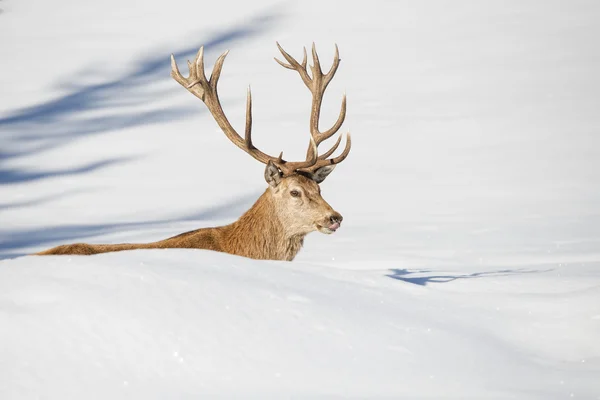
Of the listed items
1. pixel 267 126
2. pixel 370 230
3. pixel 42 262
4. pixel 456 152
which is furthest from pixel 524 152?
pixel 42 262

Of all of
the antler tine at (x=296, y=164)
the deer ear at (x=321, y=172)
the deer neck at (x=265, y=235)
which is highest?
the antler tine at (x=296, y=164)

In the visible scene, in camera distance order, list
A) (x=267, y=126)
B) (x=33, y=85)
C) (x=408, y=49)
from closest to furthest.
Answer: (x=267, y=126)
(x=33, y=85)
(x=408, y=49)

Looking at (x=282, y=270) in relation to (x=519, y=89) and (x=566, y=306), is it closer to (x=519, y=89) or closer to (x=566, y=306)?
(x=566, y=306)

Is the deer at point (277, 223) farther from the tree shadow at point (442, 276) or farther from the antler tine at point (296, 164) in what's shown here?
the tree shadow at point (442, 276)

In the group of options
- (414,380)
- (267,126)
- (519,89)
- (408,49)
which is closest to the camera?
(414,380)

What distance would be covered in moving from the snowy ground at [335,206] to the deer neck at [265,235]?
1836mm

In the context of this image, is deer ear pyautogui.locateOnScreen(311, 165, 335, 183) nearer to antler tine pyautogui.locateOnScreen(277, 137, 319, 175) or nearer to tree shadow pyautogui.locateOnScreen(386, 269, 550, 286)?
antler tine pyautogui.locateOnScreen(277, 137, 319, 175)

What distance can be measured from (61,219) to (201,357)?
48.4 feet

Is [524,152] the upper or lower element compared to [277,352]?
upper

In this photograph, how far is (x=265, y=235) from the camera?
1028 cm

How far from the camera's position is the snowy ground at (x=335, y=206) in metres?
5.86

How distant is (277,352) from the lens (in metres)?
5.98

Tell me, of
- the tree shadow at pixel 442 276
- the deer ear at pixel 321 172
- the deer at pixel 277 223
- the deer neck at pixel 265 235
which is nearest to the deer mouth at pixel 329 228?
the deer at pixel 277 223

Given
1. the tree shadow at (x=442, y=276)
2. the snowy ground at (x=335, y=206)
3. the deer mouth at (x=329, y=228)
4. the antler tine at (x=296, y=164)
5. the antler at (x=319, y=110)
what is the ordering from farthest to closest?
the tree shadow at (x=442, y=276) → the antler at (x=319, y=110) → the antler tine at (x=296, y=164) → the deer mouth at (x=329, y=228) → the snowy ground at (x=335, y=206)
